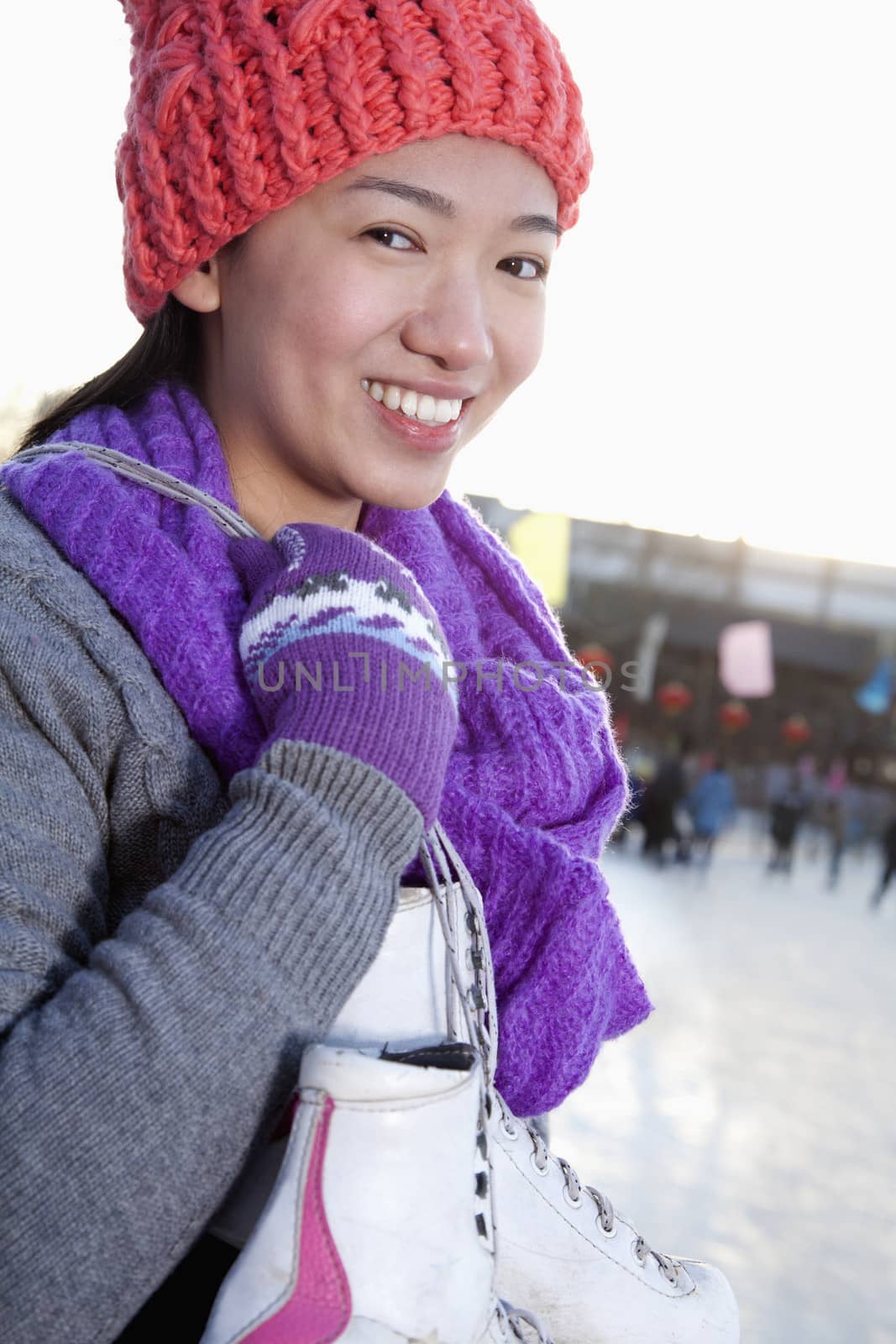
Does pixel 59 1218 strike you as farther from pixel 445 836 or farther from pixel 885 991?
pixel 885 991

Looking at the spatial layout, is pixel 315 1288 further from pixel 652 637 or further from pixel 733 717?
pixel 733 717

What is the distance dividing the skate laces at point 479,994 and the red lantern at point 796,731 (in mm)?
19113

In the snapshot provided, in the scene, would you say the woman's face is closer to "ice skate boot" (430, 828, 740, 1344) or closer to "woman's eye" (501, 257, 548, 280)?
"woman's eye" (501, 257, 548, 280)

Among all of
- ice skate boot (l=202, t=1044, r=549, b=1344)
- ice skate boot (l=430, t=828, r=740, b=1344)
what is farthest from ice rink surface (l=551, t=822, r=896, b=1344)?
ice skate boot (l=202, t=1044, r=549, b=1344)

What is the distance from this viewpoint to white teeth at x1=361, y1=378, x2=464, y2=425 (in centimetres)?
111

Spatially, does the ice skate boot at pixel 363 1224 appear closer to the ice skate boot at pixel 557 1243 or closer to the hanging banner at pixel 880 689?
the ice skate boot at pixel 557 1243

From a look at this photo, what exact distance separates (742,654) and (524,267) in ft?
60.5

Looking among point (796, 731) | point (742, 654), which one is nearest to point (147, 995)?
point (742, 654)

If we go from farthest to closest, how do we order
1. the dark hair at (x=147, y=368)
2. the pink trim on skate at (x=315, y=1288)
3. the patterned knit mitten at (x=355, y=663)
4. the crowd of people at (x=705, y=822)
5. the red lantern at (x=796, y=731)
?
1. the red lantern at (x=796, y=731)
2. the crowd of people at (x=705, y=822)
3. the dark hair at (x=147, y=368)
4. the patterned knit mitten at (x=355, y=663)
5. the pink trim on skate at (x=315, y=1288)

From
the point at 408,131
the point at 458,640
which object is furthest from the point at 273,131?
the point at 458,640

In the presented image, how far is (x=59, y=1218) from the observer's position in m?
0.67

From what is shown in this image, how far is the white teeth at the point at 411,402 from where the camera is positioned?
1109 millimetres

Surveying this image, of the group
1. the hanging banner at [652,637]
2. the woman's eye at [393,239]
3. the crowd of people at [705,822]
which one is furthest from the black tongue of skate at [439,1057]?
the hanging banner at [652,637]

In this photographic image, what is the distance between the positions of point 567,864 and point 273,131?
2.35ft
